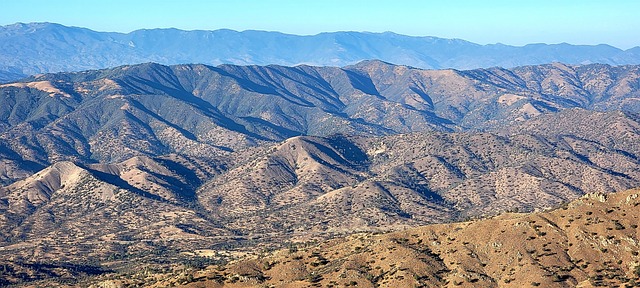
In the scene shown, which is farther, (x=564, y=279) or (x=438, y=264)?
(x=438, y=264)

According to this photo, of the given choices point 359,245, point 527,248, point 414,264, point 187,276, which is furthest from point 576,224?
point 187,276

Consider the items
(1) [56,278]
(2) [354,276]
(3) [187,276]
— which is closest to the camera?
(2) [354,276]

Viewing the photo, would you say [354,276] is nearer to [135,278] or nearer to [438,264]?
[438,264]

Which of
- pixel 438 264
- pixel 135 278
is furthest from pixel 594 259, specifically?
pixel 135 278

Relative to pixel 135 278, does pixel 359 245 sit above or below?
above

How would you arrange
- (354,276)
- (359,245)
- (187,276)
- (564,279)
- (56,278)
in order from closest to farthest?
(564,279) → (354,276) → (187,276) → (359,245) → (56,278)

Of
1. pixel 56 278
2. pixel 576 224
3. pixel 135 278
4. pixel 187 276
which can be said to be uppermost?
pixel 576 224
